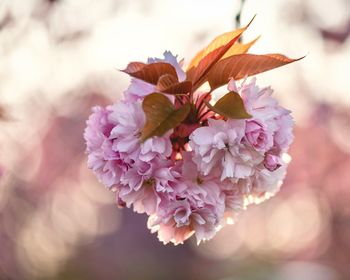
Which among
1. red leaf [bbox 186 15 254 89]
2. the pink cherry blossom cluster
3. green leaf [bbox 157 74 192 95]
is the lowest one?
the pink cherry blossom cluster

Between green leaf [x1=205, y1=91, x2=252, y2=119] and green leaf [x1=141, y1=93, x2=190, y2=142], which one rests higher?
green leaf [x1=205, y1=91, x2=252, y2=119]

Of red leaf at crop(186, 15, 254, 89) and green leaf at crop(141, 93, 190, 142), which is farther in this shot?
red leaf at crop(186, 15, 254, 89)

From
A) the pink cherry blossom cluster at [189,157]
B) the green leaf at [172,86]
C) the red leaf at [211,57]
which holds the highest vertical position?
the red leaf at [211,57]

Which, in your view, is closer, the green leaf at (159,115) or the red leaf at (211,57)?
the green leaf at (159,115)

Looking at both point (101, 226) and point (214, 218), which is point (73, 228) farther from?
point (214, 218)

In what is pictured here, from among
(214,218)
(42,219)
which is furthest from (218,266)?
(214,218)

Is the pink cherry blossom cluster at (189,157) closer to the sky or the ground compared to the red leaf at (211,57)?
closer to the ground

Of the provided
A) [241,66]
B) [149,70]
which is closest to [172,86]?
[149,70]
